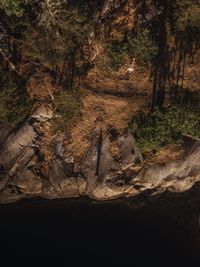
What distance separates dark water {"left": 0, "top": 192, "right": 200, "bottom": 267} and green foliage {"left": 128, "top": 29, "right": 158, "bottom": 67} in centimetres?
1171

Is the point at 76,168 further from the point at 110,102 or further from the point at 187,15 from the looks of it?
the point at 187,15

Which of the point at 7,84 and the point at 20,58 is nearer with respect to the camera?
the point at 7,84

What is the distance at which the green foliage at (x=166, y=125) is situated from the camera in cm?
2618

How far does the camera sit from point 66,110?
27.8m

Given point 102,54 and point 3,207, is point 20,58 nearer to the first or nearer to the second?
point 102,54

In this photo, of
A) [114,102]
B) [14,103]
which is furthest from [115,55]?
[14,103]

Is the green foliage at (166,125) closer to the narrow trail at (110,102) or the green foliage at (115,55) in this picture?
the narrow trail at (110,102)

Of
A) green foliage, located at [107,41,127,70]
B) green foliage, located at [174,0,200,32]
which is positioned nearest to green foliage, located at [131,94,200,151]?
green foliage, located at [107,41,127,70]

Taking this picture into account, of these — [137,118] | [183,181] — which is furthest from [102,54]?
[183,181]

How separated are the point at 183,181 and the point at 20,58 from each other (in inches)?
652

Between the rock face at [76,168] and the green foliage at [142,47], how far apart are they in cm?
612

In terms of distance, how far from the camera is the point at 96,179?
93.9 feet

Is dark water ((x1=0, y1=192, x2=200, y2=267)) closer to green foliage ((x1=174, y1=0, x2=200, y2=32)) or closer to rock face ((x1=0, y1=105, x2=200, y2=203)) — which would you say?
rock face ((x1=0, y1=105, x2=200, y2=203))

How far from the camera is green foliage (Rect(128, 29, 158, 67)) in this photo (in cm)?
2552
